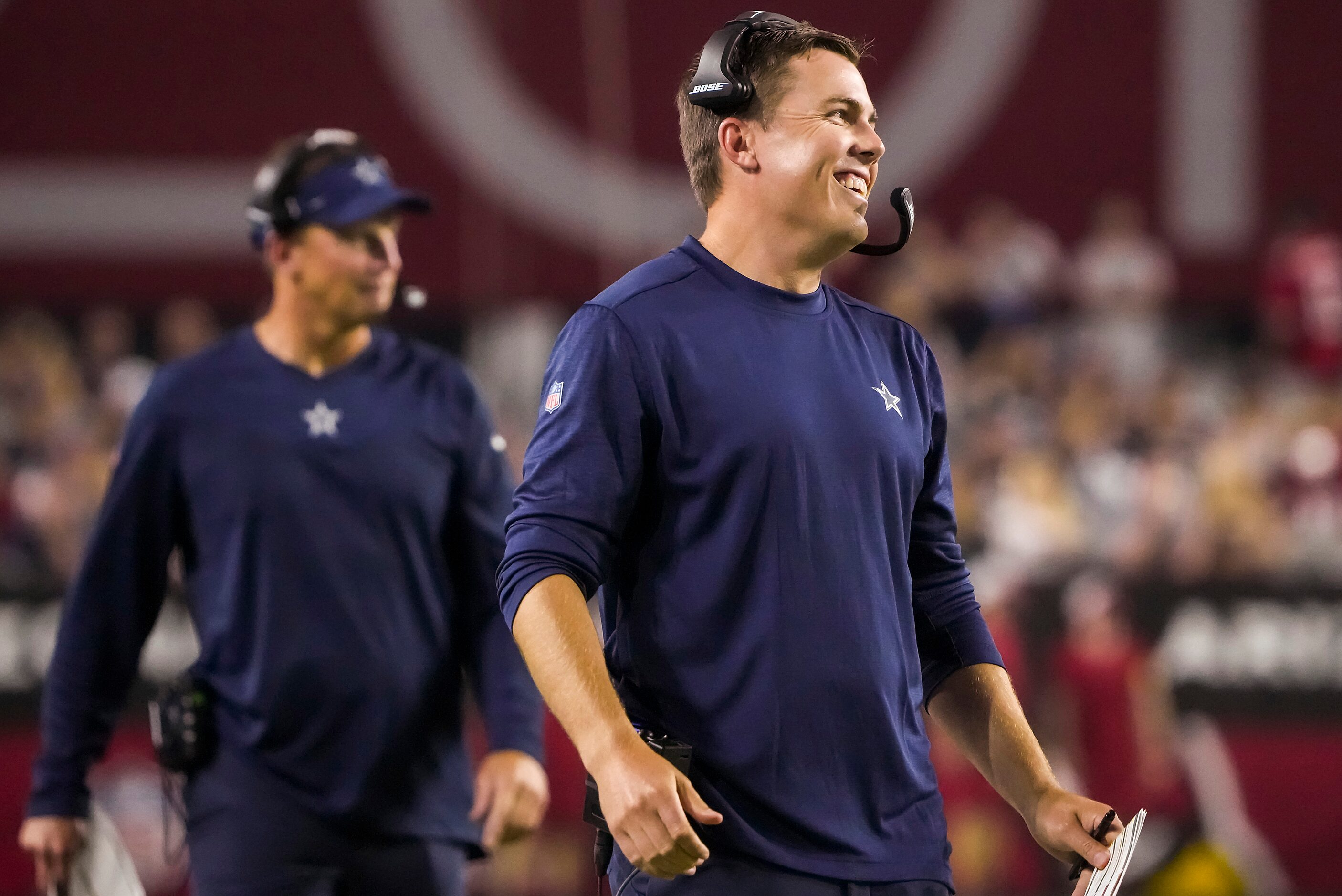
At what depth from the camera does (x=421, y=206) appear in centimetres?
432

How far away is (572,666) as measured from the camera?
236cm

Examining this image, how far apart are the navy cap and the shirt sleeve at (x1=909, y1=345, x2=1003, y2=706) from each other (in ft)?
5.70

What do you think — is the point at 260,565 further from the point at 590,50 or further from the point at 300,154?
the point at 590,50

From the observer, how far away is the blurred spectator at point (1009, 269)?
41.2ft

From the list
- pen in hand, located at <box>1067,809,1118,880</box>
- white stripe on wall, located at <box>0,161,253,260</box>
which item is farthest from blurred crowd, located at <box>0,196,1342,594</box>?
pen in hand, located at <box>1067,809,1118,880</box>

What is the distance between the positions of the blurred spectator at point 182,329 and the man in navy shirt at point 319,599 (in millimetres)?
6624

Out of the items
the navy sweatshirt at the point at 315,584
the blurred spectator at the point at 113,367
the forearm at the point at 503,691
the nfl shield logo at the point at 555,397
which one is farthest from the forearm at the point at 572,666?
the blurred spectator at the point at 113,367

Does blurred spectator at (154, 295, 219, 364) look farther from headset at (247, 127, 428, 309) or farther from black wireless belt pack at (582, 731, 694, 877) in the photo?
black wireless belt pack at (582, 731, 694, 877)

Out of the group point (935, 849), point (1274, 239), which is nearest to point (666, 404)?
point (935, 849)

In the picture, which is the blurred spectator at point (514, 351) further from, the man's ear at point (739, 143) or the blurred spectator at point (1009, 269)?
the man's ear at point (739, 143)

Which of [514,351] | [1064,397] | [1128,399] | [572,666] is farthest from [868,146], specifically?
[514,351]

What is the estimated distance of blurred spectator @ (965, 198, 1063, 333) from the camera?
12.6 metres

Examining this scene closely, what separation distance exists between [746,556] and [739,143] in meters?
0.67

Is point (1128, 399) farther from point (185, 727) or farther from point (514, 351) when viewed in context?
point (185, 727)
